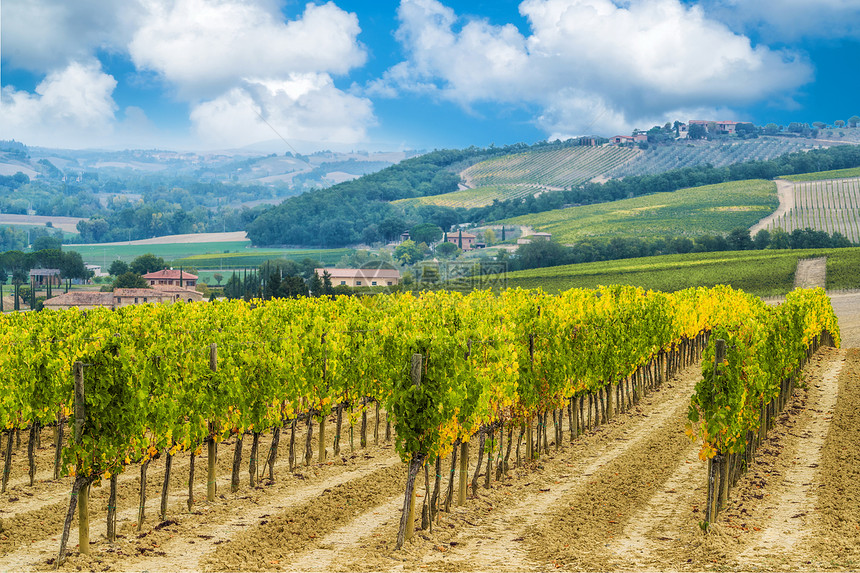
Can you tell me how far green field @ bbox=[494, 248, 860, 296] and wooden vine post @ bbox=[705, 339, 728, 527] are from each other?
61485mm

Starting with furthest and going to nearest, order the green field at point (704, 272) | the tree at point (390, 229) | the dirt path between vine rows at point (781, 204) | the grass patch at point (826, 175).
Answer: the tree at point (390, 229) → the grass patch at point (826, 175) → the dirt path between vine rows at point (781, 204) → the green field at point (704, 272)

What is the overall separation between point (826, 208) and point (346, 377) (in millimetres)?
126705

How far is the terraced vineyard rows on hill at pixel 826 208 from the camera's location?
11256 cm

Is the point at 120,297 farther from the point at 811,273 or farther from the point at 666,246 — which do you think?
the point at 811,273

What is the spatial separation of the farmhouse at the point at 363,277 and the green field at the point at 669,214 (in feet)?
95.6

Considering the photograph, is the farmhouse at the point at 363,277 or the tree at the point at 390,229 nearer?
the farmhouse at the point at 363,277

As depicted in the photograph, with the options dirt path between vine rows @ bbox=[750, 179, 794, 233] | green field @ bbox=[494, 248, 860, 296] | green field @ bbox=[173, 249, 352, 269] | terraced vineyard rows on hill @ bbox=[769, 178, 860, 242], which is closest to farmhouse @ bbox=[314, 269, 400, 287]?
green field @ bbox=[494, 248, 860, 296]

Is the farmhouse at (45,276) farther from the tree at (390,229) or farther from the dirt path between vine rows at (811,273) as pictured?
the dirt path between vine rows at (811,273)

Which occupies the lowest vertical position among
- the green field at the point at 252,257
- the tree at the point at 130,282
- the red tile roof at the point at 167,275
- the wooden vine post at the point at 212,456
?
the wooden vine post at the point at 212,456

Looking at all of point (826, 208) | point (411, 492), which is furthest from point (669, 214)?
point (411, 492)

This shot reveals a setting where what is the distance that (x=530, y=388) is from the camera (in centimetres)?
1705

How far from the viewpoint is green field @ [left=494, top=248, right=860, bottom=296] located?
78.8 meters

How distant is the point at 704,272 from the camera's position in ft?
273

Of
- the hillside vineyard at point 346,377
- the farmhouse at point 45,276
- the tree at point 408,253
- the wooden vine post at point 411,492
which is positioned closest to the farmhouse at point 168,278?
the farmhouse at point 45,276
